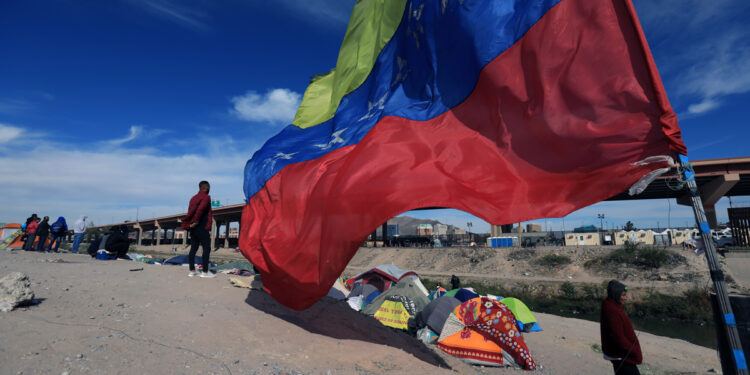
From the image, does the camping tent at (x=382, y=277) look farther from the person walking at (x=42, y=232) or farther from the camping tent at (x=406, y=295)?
the person walking at (x=42, y=232)

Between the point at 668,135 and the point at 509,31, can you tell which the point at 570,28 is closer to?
the point at 509,31

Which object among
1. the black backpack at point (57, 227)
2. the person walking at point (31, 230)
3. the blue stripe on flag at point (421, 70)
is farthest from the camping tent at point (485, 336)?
the person walking at point (31, 230)

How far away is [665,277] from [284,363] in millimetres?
25180

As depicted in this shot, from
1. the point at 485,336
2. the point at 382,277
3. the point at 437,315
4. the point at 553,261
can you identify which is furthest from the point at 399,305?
the point at 553,261

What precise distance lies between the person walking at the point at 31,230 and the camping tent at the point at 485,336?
59.6ft

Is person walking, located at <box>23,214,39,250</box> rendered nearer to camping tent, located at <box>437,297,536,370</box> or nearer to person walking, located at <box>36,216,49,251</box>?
person walking, located at <box>36,216,49,251</box>

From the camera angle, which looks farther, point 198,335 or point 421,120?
point 421,120

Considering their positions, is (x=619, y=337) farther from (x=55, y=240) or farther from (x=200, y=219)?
(x=55, y=240)

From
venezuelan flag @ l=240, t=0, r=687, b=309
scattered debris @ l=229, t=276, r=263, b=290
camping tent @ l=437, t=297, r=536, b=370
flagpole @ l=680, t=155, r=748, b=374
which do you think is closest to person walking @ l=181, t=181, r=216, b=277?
scattered debris @ l=229, t=276, r=263, b=290

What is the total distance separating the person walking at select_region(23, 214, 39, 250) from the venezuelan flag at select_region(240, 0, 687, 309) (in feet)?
53.6

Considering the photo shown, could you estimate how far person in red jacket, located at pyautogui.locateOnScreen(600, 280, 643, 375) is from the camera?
13.4ft

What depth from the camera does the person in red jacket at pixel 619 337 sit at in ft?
13.4

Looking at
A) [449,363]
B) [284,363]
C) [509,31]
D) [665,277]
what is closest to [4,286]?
[284,363]

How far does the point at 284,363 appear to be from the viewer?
3.71 m
